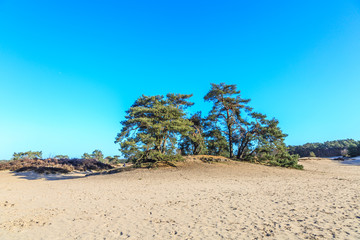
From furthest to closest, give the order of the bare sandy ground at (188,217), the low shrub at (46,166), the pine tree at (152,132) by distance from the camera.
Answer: the low shrub at (46,166), the pine tree at (152,132), the bare sandy ground at (188,217)

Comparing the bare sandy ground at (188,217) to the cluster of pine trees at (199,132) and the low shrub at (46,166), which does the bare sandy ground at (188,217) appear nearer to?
the cluster of pine trees at (199,132)

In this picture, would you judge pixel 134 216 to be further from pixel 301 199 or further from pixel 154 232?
pixel 301 199

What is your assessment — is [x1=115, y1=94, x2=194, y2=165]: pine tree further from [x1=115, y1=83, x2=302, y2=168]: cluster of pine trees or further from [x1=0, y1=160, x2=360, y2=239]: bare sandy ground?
[x1=0, y1=160, x2=360, y2=239]: bare sandy ground

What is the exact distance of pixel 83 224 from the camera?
5262 mm

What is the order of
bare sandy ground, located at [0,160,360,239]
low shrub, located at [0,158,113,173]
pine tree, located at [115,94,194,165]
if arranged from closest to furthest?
bare sandy ground, located at [0,160,360,239], pine tree, located at [115,94,194,165], low shrub, located at [0,158,113,173]

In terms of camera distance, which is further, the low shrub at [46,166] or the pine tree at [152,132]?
the low shrub at [46,166]

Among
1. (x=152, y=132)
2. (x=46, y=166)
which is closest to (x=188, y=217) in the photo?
(x=152, y=132)

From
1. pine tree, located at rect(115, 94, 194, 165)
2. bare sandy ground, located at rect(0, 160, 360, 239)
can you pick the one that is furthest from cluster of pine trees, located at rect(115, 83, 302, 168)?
bare sandy ground, located at rect(0, 160, 360, 239)

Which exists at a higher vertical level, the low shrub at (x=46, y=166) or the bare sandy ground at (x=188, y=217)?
the low shrub at (x=46, y=166)

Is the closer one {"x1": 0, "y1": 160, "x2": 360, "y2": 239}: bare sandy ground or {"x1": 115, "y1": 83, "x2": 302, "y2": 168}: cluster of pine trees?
{"x1": 0, "y1": 160, "x2": 360, "y2": 239}: bare sandy ground

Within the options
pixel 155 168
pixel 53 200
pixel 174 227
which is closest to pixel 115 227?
pixel 174 227

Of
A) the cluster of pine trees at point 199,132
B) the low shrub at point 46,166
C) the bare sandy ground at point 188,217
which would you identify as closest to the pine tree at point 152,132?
the cluster of pine trees at point 199,132

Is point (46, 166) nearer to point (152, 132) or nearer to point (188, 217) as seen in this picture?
point (152, 132)

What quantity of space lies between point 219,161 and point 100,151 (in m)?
30.4
